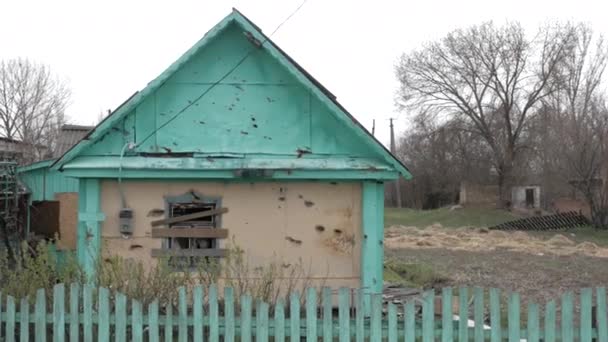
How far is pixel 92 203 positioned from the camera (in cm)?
923

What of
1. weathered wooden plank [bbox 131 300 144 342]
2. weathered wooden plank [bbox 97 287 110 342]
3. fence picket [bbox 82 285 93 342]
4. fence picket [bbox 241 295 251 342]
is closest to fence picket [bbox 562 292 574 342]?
fence picket [bbox 241 295 251 342]

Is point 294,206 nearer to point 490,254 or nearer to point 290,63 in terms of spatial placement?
point 290,63

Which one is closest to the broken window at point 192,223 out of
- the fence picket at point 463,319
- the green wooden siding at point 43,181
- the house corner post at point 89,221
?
the house corner post at point 89,221

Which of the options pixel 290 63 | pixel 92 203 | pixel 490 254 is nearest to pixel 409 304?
pixel 290 63

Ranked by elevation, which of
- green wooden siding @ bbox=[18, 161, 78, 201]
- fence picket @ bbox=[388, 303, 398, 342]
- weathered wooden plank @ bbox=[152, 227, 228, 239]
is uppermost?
green wooden siding @ bbox=[18, 161, 78, 201]

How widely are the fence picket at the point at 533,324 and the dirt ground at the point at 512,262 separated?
276 inches

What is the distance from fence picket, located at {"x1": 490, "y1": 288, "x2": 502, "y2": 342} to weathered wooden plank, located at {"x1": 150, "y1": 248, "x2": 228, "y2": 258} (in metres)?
4.26

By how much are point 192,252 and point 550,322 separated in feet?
16.2

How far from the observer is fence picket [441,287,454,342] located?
20.0 ft

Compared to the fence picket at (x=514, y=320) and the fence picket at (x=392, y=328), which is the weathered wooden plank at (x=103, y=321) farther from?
the fence picket at (x=514, y=320)

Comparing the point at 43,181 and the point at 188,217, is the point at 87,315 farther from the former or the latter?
the point at 43,181

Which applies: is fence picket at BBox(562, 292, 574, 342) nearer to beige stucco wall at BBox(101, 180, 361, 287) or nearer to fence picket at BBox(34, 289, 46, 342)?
beige stucco wall at BBox(101, 180, 361, 287)

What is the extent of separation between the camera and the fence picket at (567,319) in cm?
605

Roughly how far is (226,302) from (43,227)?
11.4 m
